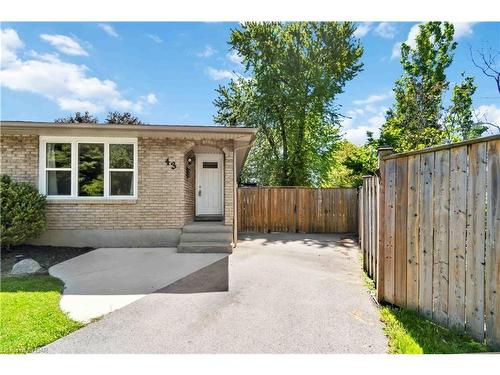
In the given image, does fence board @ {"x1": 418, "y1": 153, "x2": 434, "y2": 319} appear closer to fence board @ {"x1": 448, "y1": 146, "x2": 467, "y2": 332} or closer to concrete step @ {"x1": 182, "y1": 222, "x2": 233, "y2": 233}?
fence board @ {"x1": 448, "y1": 146, "x2": 467, "y2": 332}

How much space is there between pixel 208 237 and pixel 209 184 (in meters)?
3.21

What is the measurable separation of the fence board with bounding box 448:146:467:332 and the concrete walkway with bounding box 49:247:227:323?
4.27 m

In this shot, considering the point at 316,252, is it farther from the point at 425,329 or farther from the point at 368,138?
the point at 368,138

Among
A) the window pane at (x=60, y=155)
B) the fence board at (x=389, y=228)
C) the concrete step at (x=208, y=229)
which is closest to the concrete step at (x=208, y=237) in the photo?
the concrete step at (x=208, y=229)

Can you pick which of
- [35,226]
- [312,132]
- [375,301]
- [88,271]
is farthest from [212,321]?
[312,132]

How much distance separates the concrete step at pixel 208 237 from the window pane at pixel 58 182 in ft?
11.6

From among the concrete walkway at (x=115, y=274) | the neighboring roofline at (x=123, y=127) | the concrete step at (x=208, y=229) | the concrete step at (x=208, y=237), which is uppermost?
the neighboring roofline at (x=123, y=127)

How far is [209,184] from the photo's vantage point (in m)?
11.0

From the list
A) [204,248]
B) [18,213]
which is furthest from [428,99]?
[18,213]

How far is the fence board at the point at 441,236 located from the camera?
345cm

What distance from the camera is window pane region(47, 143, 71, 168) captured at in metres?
8.34

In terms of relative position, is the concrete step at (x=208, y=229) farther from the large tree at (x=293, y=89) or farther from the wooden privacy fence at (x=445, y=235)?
the large tree at (x=293, y=89)

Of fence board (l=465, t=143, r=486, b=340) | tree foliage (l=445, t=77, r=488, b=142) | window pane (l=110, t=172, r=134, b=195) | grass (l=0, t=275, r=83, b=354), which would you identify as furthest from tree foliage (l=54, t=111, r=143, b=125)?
fence board (l=465, t=143, r=486, b=340)
